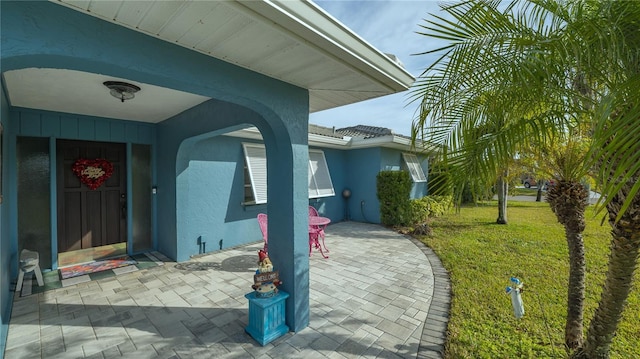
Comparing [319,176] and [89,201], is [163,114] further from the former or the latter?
[319,176]

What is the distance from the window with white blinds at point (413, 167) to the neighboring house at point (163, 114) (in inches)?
320

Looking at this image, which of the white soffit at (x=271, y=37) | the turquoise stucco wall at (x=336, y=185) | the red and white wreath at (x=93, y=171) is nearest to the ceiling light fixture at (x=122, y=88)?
the white soffit at (x=271, y=37)

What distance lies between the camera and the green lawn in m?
3.26

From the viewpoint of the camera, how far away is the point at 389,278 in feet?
17.6

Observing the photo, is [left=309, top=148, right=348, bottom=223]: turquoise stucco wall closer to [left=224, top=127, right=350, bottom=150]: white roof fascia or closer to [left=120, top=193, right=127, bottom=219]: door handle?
[left=224, top=127, right=350, bottom=150]: white roof fascia

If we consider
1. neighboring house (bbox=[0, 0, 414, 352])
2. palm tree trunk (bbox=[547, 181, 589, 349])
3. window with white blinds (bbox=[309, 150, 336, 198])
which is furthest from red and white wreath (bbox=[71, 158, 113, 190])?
palm tree trunk (bbox=[547, 181, 589, 349])

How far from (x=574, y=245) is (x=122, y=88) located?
6.30 meters

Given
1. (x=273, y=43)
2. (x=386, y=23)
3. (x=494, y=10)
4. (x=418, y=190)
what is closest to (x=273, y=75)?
(x=273, y=43)

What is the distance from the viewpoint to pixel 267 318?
10.9 feet

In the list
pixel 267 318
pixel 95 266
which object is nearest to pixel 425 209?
pixel 267 318

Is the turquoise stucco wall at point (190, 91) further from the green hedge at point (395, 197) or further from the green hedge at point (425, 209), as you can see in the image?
the green hedge at point (425, 209)

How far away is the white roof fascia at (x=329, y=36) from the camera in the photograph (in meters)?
1.95

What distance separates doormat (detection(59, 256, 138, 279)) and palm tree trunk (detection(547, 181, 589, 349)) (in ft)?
25.4

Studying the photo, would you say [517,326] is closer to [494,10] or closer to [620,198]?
[620,198]
